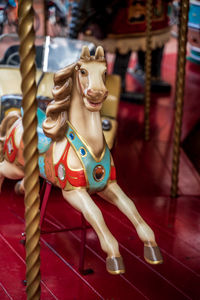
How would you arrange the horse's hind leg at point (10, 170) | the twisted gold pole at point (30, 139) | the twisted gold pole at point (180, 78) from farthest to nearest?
the twisted gold pole at point (180, 78), the horse's hind leg at point (10, 170), the twisted gold pole at point (30, 139)

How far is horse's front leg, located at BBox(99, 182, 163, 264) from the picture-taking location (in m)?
1.41

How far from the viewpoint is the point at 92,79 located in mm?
1403

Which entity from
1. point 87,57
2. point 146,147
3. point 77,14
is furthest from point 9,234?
point 77,14

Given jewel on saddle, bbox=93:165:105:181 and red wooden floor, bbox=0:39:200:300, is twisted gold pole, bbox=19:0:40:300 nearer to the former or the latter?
jewel on saddle, bbox=93:165:105:181

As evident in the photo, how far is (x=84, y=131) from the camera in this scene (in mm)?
1504

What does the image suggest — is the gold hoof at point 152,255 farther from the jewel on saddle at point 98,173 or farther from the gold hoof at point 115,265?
the jewel on saddle at point 98,173

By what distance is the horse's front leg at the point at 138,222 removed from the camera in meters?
1.41

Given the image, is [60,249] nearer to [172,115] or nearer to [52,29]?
[172,115]

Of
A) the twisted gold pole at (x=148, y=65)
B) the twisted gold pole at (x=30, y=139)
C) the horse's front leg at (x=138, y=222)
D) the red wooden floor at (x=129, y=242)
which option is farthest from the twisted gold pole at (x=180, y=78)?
the twisted gold pole at (x=30, y=139)

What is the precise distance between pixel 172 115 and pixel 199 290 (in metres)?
2.38

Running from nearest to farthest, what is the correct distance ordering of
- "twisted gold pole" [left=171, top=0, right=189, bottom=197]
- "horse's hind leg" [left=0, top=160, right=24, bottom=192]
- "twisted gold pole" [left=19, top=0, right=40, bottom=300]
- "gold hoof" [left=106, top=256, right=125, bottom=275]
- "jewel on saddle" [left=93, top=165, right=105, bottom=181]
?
"twisted gold pole" [left=19, top=0, right=40, bottom=300] → "gold hoof" [left=106, top=256, right=125, bottom=275] → "jewel on saddle" [left=93, top=165, right=105, bottom=181] → "horse's hind leg" [left=0, top=160, right=24, bottom=192] → "twisted gold pole" [left=171, top=0, right=189, bottom=197]

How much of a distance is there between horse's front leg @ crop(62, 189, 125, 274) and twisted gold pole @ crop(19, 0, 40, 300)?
1.27 ft

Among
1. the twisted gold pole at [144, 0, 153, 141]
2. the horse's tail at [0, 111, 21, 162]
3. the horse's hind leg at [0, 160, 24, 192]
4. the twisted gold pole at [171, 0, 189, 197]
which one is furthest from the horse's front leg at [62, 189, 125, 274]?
the twisted gold pole at [144, 0, 153, 141]

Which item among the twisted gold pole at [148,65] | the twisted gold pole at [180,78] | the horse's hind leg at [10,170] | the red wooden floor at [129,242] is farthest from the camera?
the twisted gold pole at [148,65]
